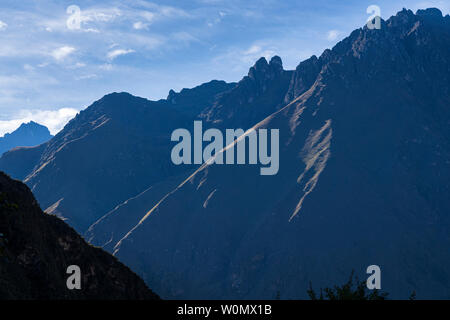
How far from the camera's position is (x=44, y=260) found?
3228 centimetres

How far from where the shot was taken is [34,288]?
3059cm

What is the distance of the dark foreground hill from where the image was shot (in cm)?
2963

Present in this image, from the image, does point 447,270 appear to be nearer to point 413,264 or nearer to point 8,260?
point 413,264

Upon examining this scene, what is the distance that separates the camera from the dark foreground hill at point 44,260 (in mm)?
29631

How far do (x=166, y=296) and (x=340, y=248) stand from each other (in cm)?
7513

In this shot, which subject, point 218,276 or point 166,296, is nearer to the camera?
point 166,296

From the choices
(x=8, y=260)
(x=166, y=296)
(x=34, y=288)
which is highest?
(x=8, y=260)
